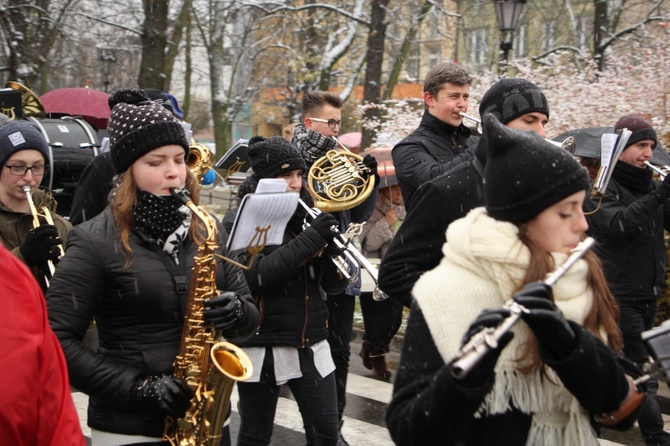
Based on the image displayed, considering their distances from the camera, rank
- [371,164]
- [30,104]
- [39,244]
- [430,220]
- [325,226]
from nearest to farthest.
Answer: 1. [430,220]
2. [39,244]
3. [325,226]
4. [371,164]
5. [30,104]

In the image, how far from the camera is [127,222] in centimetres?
312

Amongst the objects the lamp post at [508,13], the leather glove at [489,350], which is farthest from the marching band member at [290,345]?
the lamp post at [508,13]

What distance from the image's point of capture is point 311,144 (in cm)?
592

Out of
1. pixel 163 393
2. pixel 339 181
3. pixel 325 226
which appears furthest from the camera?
pixel 339 181

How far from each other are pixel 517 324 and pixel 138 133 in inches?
64.9

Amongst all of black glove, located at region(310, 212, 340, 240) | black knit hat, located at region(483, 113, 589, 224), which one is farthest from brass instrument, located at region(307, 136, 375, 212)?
black knit hat, located at region(483, 113, 589, 224)

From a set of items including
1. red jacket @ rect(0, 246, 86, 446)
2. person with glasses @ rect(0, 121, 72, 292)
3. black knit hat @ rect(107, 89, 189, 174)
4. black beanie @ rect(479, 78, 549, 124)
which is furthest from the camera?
person with glasses @ rect(0, 121, 72, 292)

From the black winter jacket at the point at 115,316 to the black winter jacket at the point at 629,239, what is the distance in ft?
9.67

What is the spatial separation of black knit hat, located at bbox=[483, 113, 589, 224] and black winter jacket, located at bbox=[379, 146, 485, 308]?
942mm

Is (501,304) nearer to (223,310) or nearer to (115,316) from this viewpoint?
(223,310)

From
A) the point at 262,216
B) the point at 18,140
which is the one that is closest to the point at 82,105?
the point at 18,140

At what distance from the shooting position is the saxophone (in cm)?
310

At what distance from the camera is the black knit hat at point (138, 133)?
10.5ft

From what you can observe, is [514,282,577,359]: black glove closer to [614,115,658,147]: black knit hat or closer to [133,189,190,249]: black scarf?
[133,189,190,249]: black scarf
